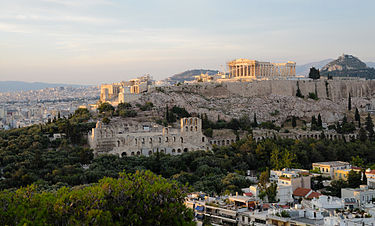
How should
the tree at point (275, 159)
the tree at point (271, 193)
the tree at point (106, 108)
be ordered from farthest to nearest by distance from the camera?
1. the tree at point (106, 108)
2. the tree at point (275, 159)
3. the tree at point (271, 193)

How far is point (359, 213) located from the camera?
77.3ft

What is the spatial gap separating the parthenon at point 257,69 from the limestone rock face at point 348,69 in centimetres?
4581

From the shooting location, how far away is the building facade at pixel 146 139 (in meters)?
43.8

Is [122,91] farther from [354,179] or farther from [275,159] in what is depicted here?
[354,179]

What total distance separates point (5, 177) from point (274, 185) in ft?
59.1

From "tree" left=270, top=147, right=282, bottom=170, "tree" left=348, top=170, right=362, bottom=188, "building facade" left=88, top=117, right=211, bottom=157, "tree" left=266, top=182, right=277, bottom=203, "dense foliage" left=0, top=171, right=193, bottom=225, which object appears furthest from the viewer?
"building facade" left=88, top=117, right=211, bottom=157

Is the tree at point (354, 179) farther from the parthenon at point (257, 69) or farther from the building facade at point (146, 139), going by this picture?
the parthenon at point (257, 69)

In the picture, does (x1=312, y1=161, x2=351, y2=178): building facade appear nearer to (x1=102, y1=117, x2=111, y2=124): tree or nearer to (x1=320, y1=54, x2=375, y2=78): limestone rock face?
(x1=102, y1=117, x2=111, y2=124): tree

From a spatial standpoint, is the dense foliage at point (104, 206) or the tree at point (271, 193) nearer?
the dense foliage at point (104, 206)

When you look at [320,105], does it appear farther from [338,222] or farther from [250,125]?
[338,222]

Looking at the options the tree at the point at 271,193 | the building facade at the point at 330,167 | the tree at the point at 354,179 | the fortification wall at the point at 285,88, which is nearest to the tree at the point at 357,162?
the building facade at the point at 330,167

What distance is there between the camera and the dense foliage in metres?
17.1

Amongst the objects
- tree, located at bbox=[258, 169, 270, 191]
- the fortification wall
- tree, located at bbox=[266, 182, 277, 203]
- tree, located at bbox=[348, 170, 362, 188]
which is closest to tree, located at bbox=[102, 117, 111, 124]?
the fortification wall

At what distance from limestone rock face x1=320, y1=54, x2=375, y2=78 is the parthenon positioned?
45.8 metres
